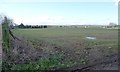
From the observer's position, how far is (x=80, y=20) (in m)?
26.4

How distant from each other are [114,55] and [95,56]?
1.09 ft

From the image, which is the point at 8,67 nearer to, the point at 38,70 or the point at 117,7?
the point at 38,70

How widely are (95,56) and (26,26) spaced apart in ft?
4.30

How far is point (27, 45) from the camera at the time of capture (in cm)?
2655

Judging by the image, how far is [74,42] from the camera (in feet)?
86.9

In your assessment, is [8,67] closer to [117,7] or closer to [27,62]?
[27,62]

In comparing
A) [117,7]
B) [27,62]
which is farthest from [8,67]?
[117,7]

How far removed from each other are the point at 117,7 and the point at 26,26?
5.31 ft

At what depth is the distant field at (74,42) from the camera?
1040 inches

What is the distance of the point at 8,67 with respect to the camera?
86.8ft

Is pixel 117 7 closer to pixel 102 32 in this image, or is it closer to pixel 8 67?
pixel 102 32

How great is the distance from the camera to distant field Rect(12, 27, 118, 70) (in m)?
26.4

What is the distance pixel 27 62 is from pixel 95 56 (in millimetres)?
1189

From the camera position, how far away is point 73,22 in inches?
1039
